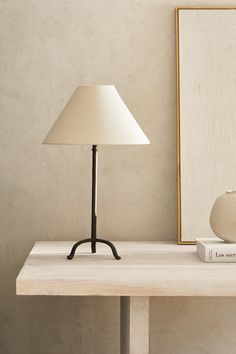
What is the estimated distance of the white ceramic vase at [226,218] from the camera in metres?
1.86

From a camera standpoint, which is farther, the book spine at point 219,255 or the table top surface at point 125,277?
the book spine at point 219,255

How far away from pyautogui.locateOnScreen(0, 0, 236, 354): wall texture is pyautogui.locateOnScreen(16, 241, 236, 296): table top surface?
0.37 m

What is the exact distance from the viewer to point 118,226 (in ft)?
7.27

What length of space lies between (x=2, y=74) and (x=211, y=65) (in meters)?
0.70

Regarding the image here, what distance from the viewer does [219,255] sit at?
1.79 m

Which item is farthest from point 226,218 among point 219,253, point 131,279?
point 131,279

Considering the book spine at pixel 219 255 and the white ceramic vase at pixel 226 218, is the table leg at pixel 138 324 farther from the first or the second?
the white ceramic vase at pixel 226 218

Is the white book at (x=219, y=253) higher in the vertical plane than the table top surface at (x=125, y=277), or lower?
higher

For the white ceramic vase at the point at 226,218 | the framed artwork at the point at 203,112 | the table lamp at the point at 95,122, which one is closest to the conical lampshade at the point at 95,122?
the table lamp at the point at 95,122

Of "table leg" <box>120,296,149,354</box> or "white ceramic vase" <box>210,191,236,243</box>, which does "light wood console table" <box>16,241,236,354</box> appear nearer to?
"table leg" <box>120,296,149,354</box>

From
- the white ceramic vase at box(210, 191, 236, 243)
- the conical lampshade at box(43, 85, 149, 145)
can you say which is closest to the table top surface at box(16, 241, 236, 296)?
the white ceramic vase at box(210, 191, 236, 243)

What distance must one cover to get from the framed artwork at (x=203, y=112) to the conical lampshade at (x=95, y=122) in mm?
416

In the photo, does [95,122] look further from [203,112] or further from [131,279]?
[203,112]

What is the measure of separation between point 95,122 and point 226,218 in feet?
1.55
